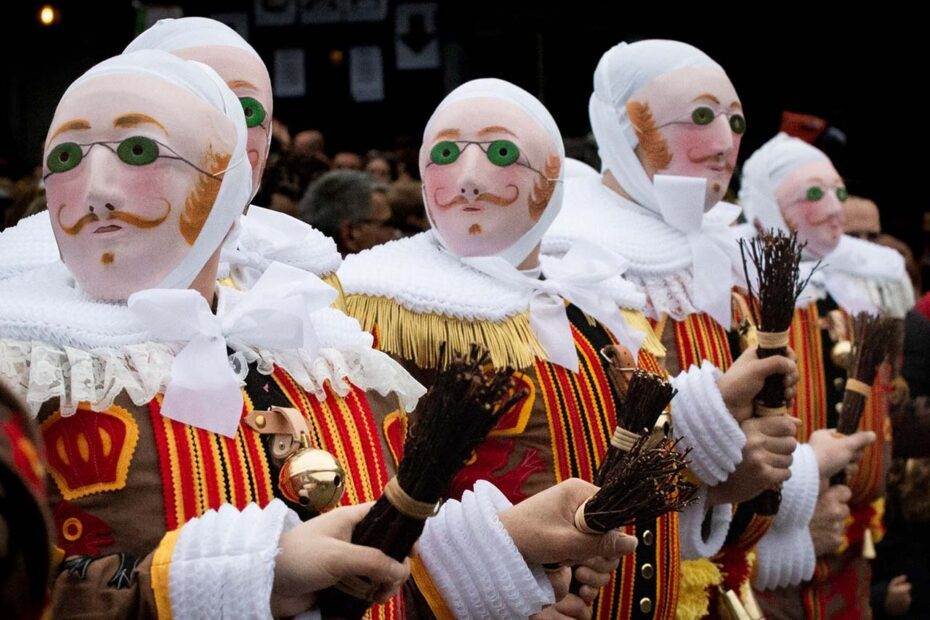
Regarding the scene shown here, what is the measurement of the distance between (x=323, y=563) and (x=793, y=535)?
2384 millimetres

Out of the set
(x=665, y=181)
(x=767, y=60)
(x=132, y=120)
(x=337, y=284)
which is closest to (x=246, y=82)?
(x=337, y=284)

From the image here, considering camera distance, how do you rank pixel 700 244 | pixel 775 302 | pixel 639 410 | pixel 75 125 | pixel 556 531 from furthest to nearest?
pixel 700 244 < pixel 775 302 < pixel 639 410 < pixel 556 531 < pixel 75 125

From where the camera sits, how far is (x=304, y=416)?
8.07ft

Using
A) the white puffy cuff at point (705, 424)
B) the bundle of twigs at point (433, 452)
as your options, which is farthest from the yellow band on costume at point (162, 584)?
the white puffy cuff at point (705, 424)

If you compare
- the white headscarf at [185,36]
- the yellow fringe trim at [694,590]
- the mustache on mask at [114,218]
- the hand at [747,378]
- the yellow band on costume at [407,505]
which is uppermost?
the white headscarf at [185,36]

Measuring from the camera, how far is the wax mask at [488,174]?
329 centimetres

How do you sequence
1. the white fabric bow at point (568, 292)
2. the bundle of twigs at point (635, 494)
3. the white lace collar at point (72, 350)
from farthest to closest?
the white fabric bow at point (568, 292) → the bundle of twigs at point (635, 494) → the white lace collar at point (72, 350)

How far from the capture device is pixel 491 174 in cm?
329

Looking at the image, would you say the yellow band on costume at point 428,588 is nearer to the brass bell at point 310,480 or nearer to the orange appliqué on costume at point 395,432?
the orange appliqué on costume at point 395,432

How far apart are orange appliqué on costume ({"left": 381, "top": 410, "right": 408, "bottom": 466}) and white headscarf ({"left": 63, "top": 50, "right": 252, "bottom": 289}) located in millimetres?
448

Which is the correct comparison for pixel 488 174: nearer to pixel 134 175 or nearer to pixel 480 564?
pixel 480 564

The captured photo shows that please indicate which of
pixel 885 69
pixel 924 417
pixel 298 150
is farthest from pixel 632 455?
pixel 885 69

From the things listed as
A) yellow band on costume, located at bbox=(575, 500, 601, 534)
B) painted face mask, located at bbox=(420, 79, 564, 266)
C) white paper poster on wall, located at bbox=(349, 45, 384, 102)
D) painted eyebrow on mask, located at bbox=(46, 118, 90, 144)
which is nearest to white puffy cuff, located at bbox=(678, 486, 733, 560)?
painted face mask, located at bbox=(420, 79, 564, 266)

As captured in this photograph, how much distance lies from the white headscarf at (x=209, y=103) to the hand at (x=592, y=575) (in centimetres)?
96
